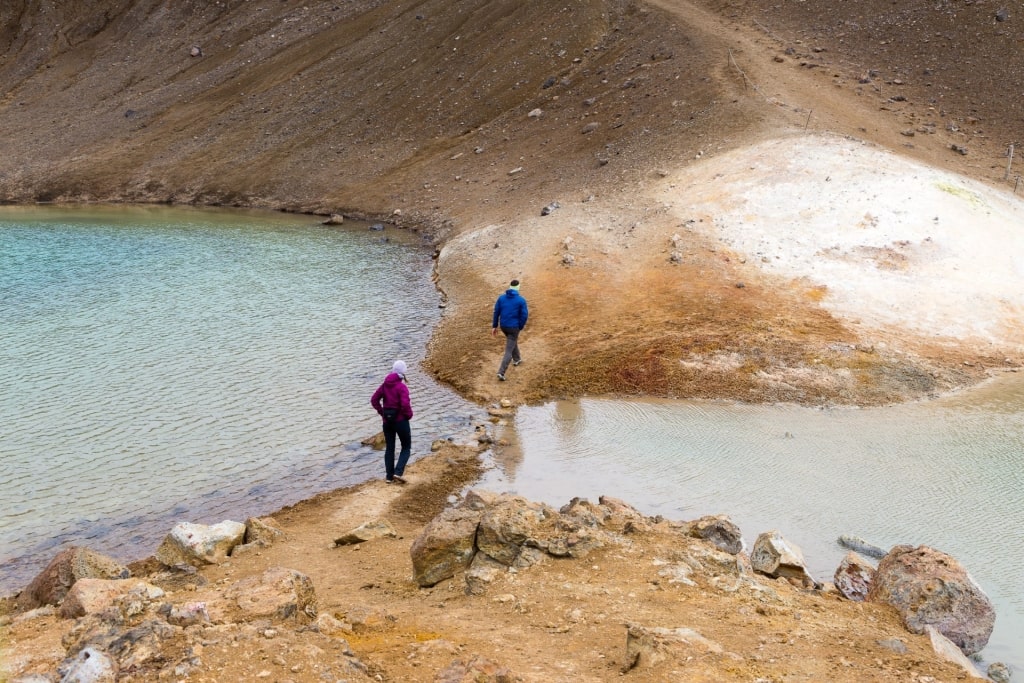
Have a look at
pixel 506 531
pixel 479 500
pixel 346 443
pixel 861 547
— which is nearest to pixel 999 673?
pixel 861 547

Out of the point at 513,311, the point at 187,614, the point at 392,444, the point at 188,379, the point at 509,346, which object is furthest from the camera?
the point at 188,379

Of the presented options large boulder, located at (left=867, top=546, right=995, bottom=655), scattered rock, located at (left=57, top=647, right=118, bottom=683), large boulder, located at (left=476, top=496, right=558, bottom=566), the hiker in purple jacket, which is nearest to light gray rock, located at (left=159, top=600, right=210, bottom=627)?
scattered rock, located at (left=57, top=647, right=118, bottom=683)

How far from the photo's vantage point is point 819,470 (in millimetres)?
16656

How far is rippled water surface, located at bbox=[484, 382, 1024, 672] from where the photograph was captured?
1410 cm

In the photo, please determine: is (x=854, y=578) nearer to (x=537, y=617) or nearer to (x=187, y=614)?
(x=537, y=617)

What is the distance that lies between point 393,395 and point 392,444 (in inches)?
39.1

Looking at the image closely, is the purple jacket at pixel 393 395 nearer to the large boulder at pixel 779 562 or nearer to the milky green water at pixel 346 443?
the milky green water at pixel 346 443

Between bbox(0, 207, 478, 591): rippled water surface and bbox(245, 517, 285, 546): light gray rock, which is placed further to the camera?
bbox(0, 207, 478, 591): rippled water surface

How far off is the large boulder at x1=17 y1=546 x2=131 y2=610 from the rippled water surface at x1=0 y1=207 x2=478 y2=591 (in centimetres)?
172

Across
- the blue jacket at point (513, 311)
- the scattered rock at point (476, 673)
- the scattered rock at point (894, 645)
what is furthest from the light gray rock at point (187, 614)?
the blue jacket at point (513, 311)

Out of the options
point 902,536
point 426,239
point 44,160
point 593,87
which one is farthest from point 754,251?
point 44,160

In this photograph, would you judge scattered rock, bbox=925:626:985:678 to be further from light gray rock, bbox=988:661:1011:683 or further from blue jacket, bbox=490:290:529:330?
blue jacket, bbox=490:290:529:330

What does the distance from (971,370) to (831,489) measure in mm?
7817

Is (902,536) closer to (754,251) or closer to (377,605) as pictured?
(377,605)
